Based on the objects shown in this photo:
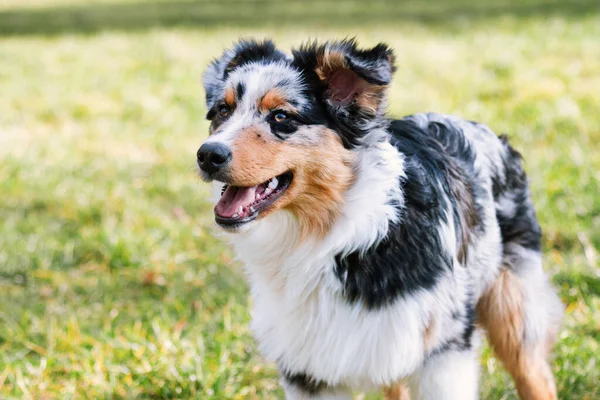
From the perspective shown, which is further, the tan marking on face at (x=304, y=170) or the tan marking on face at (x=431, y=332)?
the tan marking on face at (x=431, y=332)

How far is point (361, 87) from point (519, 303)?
52.3 inches

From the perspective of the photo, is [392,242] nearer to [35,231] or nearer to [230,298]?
[230,298]

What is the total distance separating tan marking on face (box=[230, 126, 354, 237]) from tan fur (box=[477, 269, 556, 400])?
1038mm

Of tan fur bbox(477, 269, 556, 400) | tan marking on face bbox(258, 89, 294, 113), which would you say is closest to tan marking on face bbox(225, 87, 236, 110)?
tan marking on face bbox(258, 89, 294, 113)

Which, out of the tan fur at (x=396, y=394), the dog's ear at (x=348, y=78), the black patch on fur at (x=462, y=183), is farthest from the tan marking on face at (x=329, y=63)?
the tan fur at (x=396, y=394)

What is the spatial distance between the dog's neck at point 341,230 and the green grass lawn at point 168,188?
103 centimetres

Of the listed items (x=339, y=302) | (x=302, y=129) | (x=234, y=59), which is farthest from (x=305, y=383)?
(x=234, y=59)

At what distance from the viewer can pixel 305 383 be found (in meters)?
3.41

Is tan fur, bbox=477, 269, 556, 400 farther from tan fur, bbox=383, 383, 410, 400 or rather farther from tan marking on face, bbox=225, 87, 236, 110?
tan marking on face, bbox=225, 87, 236, 110

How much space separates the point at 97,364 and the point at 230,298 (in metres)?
1.04

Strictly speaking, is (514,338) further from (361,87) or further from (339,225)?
(361,87)

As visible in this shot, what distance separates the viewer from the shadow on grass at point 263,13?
44.8ft

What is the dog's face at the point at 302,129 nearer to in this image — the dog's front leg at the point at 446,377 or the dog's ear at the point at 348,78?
the dog's ear at the point at 348,78

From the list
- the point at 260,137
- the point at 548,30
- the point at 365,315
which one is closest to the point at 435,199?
the point at 365,315
